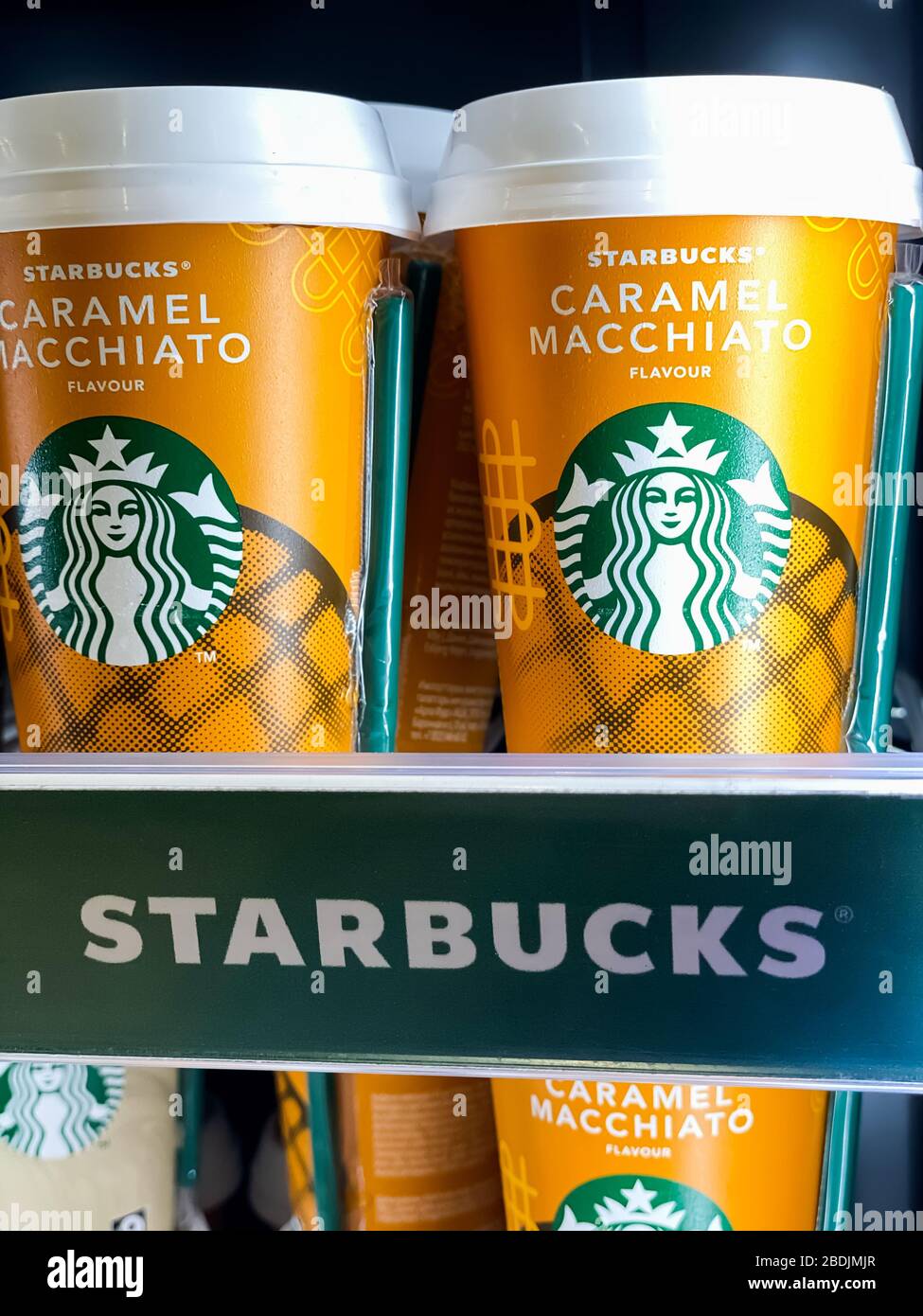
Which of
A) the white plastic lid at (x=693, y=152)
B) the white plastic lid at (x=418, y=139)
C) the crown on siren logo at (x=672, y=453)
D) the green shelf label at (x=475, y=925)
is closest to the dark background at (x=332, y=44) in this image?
the white plastic lid at (x=418, y=139)

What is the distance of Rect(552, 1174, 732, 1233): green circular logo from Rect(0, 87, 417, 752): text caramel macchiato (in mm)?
330

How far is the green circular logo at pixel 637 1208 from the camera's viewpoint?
0.73 meters

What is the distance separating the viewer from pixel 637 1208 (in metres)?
0.74

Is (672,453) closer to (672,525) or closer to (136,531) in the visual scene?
(672,525)

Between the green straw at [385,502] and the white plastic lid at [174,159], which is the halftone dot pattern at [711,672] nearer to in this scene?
the green straw at [385,502]

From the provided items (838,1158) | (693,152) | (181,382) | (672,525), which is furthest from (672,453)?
(838,1158)

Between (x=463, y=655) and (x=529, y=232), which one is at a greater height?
(x=529, y=232)

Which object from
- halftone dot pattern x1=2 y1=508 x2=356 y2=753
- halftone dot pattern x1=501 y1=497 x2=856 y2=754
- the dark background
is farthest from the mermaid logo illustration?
the dark background

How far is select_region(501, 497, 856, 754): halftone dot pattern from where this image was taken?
0.65 meters

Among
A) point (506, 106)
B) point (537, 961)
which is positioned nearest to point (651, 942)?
point (537, 961)

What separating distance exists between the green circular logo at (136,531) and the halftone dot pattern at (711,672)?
6.5 inches
